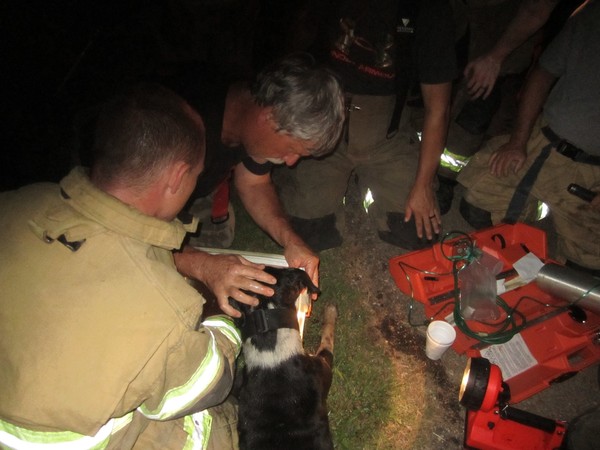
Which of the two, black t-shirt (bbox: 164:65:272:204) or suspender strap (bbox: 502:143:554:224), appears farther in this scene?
suspender strap (bbox: 502:143:554:224)

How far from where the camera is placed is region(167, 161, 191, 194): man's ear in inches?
60.7

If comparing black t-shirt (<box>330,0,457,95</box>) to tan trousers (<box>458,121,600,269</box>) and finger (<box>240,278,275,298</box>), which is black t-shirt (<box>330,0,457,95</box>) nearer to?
tan trousers (<box>458,121,600,269</box>)

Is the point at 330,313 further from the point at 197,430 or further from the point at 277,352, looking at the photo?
the point at 197,430

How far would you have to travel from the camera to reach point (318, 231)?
3.70m

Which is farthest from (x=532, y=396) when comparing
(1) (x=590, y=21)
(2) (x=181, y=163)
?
(2) (x=181, y=163)

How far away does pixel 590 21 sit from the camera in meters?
2.93

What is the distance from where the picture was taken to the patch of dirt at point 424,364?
287cm

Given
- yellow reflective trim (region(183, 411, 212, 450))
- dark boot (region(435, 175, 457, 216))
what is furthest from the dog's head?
dark boot (region(435, 175, 457, 216))

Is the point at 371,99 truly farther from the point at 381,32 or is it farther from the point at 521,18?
the point at 521,18

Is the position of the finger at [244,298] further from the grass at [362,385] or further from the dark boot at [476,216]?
the dark boot at [476,216]

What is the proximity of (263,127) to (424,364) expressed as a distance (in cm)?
238

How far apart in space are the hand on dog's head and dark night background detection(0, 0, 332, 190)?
4.96 ft

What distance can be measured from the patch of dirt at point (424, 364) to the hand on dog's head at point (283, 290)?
4.22ft

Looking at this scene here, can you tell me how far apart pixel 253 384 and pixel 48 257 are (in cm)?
141
